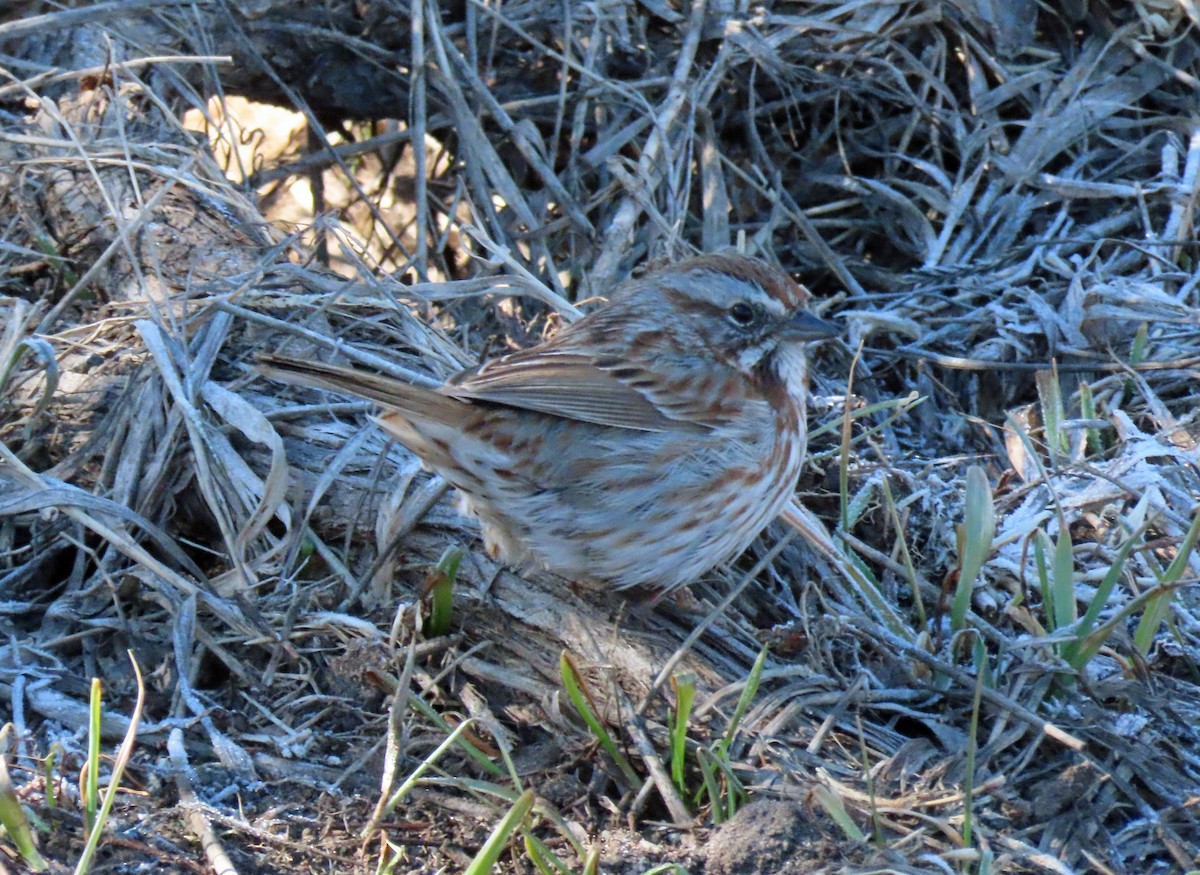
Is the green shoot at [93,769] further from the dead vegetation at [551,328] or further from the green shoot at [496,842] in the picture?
the green shoot at [496,842]

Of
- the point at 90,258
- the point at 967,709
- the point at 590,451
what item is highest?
the point at 90,258

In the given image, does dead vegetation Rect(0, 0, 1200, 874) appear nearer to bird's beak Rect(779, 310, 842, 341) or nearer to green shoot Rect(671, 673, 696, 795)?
green shoot Rect(671, 673, 696, 795)

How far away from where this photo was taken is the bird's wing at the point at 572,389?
3.11m

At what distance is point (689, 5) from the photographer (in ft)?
15.6

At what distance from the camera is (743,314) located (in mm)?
3404

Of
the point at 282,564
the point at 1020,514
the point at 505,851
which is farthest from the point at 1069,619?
the point at 282,564

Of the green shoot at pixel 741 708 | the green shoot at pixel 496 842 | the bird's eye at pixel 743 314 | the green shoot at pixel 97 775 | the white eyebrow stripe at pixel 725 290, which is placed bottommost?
the green shoot at pixel 741 708

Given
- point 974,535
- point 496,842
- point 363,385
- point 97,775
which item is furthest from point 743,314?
point 97,775

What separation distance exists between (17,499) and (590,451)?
1.24 metres

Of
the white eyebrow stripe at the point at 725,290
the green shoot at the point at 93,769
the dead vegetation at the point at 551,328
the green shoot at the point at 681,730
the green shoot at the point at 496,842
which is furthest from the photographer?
the white eyebrow stripe at the point at 725,290

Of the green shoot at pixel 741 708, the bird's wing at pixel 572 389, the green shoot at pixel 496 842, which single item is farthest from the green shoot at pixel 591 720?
the bird's wing at pixel 572 389

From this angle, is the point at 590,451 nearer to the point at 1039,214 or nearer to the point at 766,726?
the point at 766,726

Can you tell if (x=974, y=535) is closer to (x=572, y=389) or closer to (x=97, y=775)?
(x=572, y=389)

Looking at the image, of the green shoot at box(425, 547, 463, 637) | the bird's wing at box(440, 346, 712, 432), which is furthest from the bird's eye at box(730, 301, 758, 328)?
the green shoot at box(425, 547, 463, 637)
